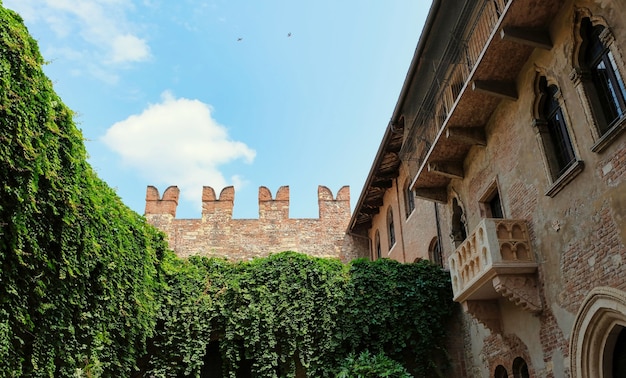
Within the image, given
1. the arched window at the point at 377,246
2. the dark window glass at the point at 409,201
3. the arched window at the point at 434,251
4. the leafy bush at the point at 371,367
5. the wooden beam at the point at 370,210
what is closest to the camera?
the leafy bush at the point at 371,367

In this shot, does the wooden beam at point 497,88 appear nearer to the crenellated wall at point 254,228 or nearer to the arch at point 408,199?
the arch at point 408,199

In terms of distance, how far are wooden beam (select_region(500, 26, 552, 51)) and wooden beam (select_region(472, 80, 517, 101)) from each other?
A: 1.14 metres

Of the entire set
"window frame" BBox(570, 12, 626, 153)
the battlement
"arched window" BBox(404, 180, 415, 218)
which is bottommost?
"window frame" BBox(570, 12, 626, 153)

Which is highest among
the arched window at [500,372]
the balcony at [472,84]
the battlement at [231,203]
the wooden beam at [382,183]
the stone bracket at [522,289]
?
the battlement at [231,203]

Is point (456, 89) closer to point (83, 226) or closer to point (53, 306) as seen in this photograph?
point (83, 226)

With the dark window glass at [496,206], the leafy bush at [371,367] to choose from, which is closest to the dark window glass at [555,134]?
the dark window glass at [496,206]

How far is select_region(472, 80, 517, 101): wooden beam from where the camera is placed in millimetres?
8477

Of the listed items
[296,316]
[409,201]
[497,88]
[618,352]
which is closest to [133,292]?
[296,316]

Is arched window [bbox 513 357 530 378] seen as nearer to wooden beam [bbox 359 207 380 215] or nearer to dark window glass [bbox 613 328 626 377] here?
dark window glass [bbox 613 328 626 377]

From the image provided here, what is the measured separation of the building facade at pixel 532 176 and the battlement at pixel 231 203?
33.8ft

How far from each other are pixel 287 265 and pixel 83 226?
196 inches

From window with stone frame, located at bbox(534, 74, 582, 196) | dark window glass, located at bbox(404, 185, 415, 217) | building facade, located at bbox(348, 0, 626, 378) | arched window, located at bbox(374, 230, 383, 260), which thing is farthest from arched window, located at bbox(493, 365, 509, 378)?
arched window, located at bbox(374, 230, 383, 260)

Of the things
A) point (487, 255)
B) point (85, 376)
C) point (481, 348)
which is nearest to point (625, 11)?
point (487, 255)

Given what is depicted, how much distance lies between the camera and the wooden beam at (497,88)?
8477 mm
